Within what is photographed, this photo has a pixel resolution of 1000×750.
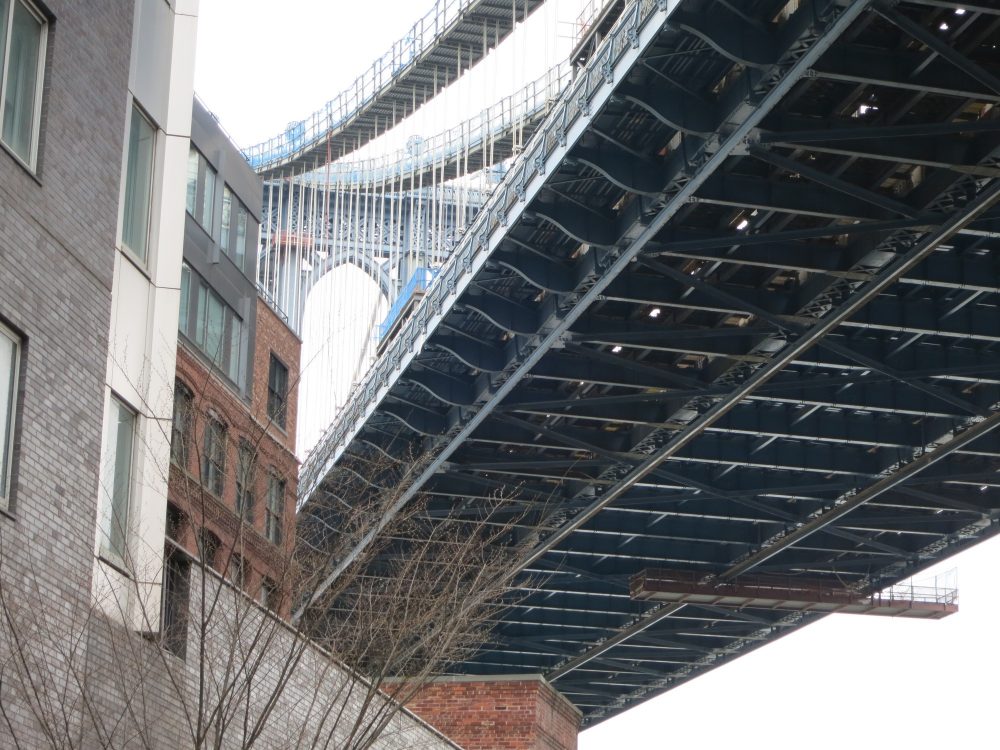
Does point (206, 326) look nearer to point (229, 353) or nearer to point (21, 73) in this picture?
point (229, 353)

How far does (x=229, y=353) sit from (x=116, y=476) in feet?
80.9

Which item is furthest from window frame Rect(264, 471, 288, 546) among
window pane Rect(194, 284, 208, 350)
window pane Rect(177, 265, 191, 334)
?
window pane Rect(177, 265, 191, 334)

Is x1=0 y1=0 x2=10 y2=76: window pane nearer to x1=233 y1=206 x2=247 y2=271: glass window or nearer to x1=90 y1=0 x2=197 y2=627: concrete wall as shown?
x1=90 y1=0 x2=197 y2=627: concrete wall

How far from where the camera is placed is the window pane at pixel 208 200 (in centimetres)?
4466

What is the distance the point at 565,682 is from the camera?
266ft

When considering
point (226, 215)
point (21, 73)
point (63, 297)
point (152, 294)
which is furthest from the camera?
point (226, 215)

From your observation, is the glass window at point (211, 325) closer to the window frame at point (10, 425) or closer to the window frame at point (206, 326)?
the window frame at point (206, 326)

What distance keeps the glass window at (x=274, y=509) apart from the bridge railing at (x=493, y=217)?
304 cm

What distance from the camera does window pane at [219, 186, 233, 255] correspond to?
46.3 m

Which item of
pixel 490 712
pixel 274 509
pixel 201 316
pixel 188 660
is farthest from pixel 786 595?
pixel 188 660

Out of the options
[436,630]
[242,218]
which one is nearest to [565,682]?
[242,218]

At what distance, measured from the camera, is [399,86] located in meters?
83.0

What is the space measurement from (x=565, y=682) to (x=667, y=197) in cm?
4974

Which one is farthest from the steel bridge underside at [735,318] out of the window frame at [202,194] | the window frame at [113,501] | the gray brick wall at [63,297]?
the window frame at [113,501]
